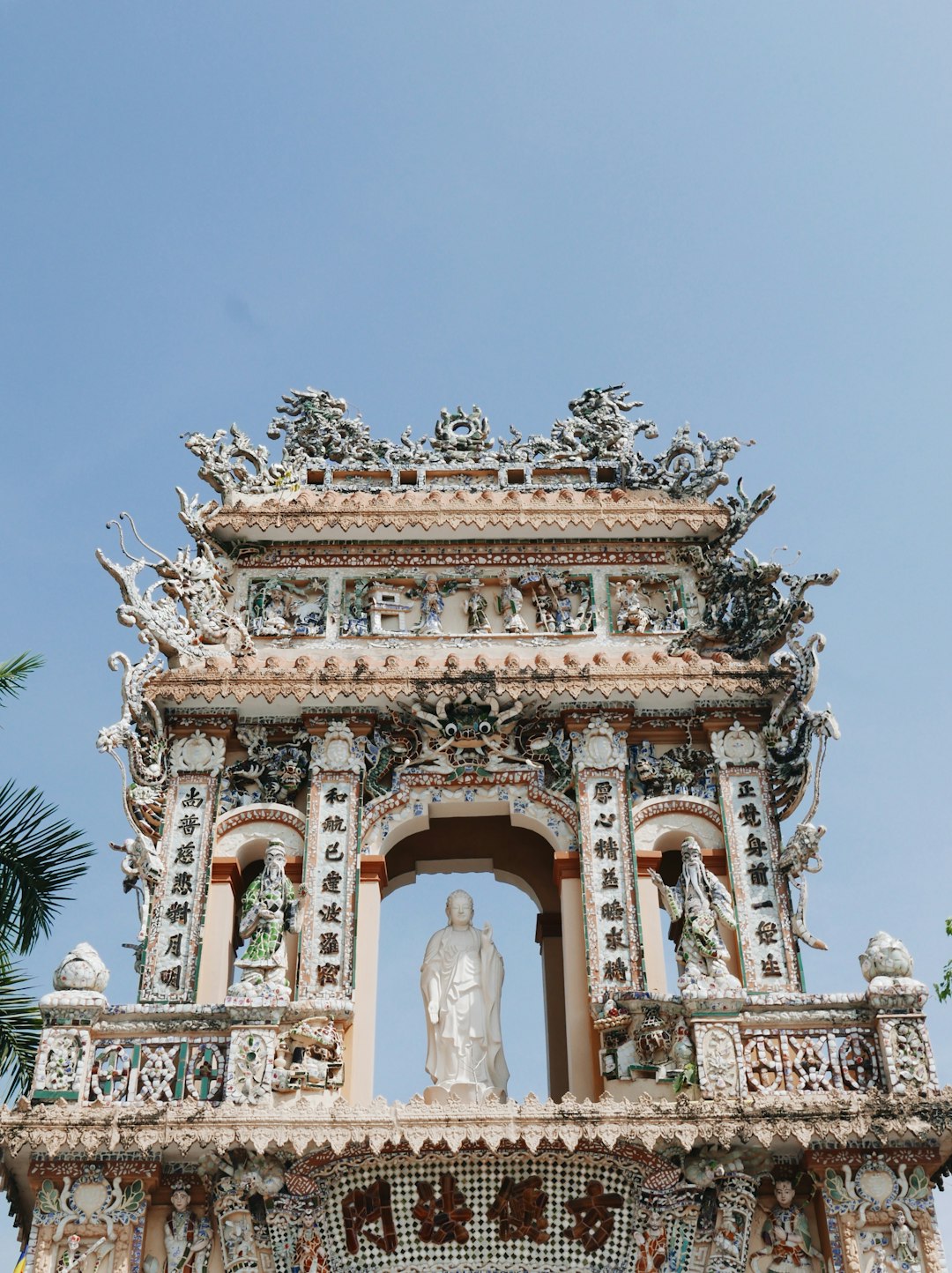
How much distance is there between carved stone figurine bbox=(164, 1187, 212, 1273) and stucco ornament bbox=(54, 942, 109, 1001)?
5.07ft

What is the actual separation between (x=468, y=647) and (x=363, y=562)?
1534 mm

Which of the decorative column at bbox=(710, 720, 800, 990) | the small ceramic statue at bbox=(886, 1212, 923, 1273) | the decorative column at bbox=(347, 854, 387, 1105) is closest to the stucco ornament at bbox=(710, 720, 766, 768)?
the decorative column at bbox=(710, 720, 800, 990)

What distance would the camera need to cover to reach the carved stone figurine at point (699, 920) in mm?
11648

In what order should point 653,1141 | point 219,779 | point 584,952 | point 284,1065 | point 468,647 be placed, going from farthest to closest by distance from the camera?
point 468,647
point 219,779
point 584,952
point 284,1065
point 653,1141

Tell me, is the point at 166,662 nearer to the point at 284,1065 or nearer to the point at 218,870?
the point at 218,870

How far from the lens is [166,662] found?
14.4m

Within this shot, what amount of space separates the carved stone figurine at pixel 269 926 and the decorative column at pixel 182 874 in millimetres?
454

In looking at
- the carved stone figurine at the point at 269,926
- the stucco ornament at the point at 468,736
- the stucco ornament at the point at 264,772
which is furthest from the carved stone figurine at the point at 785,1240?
the stucco ornament at the point at 264,772

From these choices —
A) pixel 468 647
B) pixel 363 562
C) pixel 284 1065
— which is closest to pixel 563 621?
pixel 468 647

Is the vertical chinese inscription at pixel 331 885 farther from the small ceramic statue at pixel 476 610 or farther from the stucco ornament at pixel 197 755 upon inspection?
the small ceramic statue at pixel 476 610

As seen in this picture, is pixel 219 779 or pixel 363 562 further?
pixel 363 562

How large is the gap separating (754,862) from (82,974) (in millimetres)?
5436

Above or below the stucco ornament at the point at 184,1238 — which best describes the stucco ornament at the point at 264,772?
above

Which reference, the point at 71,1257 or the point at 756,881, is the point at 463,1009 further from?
the point at 71,1257
